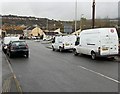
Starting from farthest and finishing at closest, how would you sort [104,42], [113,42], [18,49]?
[18,49], [113,42], [104,42]

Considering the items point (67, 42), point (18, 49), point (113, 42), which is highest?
point (113, 42)

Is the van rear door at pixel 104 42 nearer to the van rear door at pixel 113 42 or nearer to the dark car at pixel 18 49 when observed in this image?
the van rear door at pixel 113 42

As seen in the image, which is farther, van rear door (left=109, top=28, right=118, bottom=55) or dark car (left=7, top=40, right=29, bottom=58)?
dark car (left=7, top=40, right=29, bottom=58)

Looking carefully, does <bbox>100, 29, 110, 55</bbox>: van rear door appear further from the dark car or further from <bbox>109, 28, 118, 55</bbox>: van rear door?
the dark car

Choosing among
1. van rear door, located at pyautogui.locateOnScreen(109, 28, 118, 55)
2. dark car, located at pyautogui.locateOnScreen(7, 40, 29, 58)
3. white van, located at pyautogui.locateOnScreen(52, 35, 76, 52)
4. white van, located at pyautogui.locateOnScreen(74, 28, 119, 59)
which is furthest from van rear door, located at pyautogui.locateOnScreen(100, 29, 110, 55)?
white van, located at pyautogui.locateOnScreen(52, 35, 76, 52)

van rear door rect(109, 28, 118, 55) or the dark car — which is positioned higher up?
van rear door rect(109, 28, 118, 55)

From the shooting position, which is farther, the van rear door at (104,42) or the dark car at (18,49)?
the dark car at (18,49)

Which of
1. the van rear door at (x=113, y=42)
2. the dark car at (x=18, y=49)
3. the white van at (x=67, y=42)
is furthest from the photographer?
the white van at (x=67, y=42)

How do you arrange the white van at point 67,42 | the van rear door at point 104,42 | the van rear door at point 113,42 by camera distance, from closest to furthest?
1. the van rear door at point 104,42
2. the van rear door at point 113,42
3. the white van at point 67,42

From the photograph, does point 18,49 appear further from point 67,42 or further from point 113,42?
point 67,42

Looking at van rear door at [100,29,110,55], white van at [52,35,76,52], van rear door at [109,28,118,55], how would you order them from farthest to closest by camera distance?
white van at [52,35,76,52], van rear door at [109,28,118,55], van rear door at [100,29,110,55]

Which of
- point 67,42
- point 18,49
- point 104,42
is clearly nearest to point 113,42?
point 104,42

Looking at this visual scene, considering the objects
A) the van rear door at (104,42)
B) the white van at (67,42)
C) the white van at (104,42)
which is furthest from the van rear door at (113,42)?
the white van at (67,42)

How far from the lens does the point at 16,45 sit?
84.6 feet
